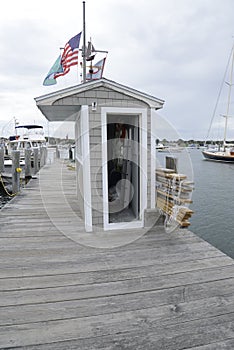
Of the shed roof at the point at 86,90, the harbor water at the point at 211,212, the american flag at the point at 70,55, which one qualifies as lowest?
the harbor water at the point at 211,212

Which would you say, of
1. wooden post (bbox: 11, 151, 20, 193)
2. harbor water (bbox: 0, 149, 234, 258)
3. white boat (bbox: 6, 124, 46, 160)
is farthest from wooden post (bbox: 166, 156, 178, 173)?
white boat (bbox: 6, 124, 46, 160)

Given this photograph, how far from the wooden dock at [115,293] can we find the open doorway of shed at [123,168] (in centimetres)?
96

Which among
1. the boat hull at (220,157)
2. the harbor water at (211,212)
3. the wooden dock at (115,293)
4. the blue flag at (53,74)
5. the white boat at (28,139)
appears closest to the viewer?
the wooden dock at (115,293)

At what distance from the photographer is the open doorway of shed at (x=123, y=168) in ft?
Answer: 13.7

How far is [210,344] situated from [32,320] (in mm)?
1239

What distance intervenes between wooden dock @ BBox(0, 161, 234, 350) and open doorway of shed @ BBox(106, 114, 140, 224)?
962 mm

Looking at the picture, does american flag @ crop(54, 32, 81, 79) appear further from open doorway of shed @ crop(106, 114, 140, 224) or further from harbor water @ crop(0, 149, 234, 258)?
harbor water @ crop(0, 149, 234, 258)

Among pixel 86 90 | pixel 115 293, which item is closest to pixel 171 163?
pixel 86 90

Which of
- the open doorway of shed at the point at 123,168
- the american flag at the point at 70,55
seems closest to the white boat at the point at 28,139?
the american flag at the point at 70,55

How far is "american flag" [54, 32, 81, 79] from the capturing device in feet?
19.0

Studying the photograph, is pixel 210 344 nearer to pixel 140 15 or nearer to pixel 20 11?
pixel 20 11

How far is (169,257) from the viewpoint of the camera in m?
2.75

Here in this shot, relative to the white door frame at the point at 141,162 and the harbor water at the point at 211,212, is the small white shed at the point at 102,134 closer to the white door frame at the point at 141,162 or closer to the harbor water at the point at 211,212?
the white door frame at the point at 141,162

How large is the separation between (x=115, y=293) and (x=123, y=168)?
127 inches
